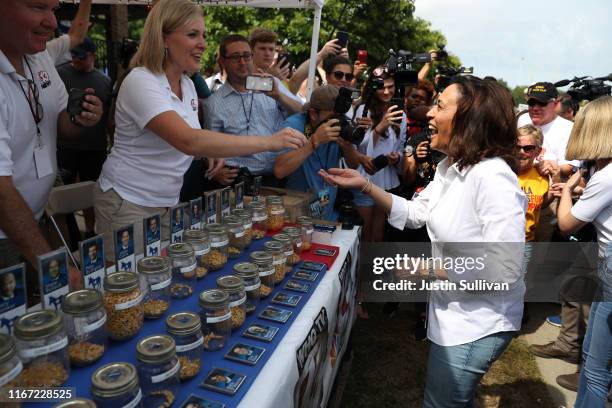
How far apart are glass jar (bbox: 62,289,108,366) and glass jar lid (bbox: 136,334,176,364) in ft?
0.53

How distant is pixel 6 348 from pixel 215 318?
0.51 metres

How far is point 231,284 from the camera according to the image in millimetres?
1291

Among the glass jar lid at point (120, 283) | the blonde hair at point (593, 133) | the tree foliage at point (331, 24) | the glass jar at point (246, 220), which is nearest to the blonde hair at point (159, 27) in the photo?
the glass jar at point (246, 220)

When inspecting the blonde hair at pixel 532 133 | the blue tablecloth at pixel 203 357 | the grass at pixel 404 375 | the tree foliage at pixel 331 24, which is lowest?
the grass at pixel 404 375

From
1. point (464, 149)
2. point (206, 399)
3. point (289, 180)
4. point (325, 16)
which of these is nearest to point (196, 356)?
point (206, 399)

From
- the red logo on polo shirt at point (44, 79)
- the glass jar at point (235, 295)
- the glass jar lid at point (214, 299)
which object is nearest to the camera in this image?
the glass jar lid at point (214, 299)

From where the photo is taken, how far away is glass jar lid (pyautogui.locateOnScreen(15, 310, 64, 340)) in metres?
0.90

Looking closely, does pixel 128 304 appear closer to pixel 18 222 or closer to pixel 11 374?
pixel 11 374

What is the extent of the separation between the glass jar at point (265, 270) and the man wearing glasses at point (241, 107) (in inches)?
49.6

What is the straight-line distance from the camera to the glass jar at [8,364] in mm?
805

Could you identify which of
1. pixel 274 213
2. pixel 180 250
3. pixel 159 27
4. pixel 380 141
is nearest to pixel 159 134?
pixel 159 27

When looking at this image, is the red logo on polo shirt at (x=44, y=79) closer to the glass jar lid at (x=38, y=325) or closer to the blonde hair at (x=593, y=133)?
the glass jar lid at (x=38, y=325)

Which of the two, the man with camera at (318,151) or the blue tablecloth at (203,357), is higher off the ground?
the man with camera at (318,151)

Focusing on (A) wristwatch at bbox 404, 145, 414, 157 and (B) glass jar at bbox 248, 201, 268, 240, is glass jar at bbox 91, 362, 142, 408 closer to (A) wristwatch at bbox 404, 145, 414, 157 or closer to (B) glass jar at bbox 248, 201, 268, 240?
(B) glass jar at bbox 248, 201, 268, 240
